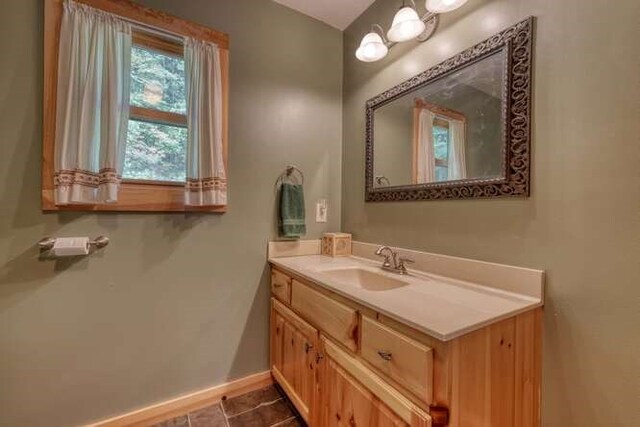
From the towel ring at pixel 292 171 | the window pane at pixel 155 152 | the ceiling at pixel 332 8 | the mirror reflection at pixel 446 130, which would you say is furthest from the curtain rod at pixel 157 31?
the mirror reflection at pixel 446 130

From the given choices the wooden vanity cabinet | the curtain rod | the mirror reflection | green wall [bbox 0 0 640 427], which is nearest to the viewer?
the wooden vanity cabinet

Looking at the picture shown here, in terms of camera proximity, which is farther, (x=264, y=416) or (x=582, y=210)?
(x=264, y=416)

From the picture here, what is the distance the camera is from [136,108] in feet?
4.62

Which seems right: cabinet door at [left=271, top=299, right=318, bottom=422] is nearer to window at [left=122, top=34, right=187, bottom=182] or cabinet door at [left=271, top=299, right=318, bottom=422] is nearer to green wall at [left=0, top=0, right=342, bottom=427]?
green wall at [left=0, top=0, right=342, bottom=427]

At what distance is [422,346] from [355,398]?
42 cm

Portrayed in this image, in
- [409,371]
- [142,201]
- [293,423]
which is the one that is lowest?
[293,423]

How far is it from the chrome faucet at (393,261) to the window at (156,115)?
1.17m

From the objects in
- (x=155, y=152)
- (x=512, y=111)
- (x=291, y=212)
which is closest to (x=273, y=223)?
(x=291, y=212)

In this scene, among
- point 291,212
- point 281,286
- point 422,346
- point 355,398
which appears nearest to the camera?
point 422,346

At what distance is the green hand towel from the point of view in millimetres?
1758

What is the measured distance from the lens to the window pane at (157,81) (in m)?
1.42

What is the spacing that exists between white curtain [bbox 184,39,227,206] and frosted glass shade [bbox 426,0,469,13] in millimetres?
1108

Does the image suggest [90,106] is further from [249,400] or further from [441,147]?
[249,400]

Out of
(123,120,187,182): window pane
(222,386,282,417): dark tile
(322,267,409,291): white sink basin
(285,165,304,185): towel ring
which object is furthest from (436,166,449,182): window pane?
(222,386,282,417): dark tile
